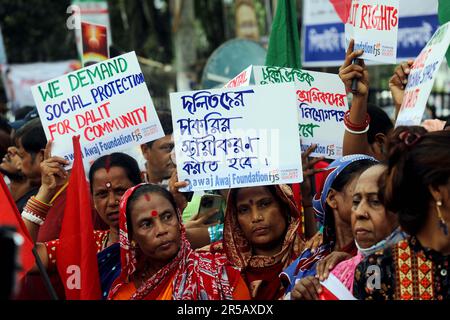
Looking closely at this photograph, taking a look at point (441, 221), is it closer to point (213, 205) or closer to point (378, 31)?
point (378, 31)

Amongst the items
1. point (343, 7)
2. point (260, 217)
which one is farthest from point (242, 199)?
point (343, 7)

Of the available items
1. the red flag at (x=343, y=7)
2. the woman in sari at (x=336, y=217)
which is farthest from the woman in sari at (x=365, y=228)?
the red flag at (x=343, y=7)

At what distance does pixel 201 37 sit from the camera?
28.7m

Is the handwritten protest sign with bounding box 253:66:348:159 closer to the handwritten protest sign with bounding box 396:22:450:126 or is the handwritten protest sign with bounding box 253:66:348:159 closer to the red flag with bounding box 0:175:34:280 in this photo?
the handwritten protest sign with bounding box 396:22:450:126

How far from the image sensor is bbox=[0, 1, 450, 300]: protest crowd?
335 cm

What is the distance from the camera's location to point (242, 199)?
481cm

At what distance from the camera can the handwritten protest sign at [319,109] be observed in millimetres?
5758

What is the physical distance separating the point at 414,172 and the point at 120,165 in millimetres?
2528

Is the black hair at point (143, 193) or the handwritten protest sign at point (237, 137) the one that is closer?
the black hair at point (143, 193)

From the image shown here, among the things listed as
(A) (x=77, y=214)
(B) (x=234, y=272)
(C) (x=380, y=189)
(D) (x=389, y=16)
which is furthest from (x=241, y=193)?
(C) (x=380, y=189)

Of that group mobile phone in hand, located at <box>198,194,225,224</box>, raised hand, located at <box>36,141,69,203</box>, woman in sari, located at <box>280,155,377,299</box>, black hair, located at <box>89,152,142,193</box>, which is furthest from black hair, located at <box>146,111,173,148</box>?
woman in sari, located at <box>280,155,377,299</box>

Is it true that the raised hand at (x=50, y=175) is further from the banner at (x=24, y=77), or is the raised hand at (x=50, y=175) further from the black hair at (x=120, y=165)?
the banner at (x=24, y=77)

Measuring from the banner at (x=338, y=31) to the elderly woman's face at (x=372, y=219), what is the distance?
4.17 m

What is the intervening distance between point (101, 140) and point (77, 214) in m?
0.76
